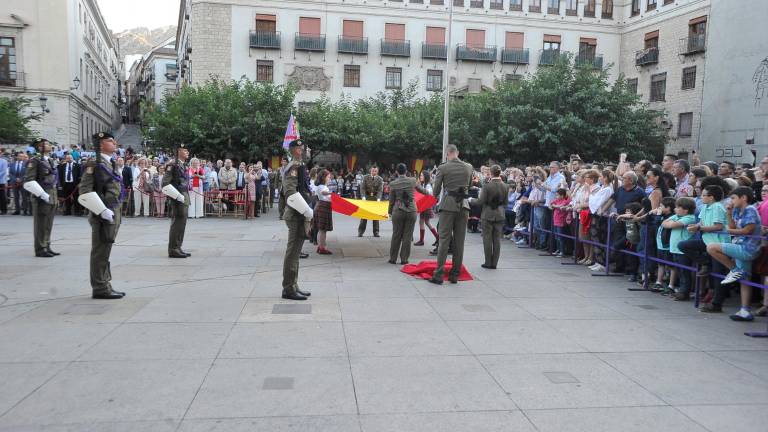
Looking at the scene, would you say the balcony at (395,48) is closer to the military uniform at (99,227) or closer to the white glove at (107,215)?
the military uniform at (99,227)

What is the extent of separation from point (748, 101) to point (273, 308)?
28201 mm

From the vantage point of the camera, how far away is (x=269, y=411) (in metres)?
4.11

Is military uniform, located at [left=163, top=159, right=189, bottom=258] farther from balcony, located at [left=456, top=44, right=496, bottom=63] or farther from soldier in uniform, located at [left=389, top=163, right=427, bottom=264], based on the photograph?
balcony, located at [left=456, top=44, right=496, bottom=63]

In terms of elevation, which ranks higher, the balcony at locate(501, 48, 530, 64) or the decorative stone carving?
the balcony at locate(501, 48, 530, 64)

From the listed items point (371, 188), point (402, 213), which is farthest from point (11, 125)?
point (402, 213)

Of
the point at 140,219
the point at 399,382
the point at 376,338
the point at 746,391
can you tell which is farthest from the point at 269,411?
the point at 140,219

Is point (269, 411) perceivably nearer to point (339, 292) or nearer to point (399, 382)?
point (399, 382)

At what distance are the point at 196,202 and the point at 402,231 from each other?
10.0 metres

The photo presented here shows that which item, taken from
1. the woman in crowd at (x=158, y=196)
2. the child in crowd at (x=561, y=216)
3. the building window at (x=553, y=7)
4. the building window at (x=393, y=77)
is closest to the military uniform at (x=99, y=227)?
the child in crowd at (x=561, y=216)

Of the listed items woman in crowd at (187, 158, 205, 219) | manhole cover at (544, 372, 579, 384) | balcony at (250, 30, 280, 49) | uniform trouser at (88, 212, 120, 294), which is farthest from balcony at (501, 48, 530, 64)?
manhole cover at (544, 372, 579, 384)

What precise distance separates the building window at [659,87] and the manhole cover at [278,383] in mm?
37004

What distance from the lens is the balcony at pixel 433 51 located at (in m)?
38.3

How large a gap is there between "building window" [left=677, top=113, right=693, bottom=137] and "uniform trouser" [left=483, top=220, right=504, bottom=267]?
93.5 feet

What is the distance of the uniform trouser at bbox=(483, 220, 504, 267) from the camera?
1038 cm
